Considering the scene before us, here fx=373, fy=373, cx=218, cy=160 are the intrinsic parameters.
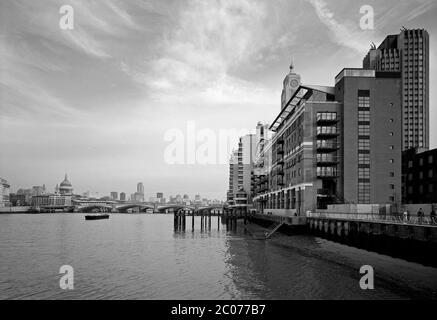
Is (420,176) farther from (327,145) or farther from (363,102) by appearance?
(327,145)

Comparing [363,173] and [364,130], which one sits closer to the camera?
[363,173]

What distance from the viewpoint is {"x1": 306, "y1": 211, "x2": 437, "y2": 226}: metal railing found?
30091mm

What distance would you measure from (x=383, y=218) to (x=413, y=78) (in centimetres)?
14783

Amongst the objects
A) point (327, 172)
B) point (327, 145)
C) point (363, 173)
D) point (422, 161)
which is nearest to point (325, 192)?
point (327, 172)

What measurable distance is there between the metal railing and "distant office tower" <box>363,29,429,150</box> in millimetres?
124771

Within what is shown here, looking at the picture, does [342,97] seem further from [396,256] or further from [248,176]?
[248,176]

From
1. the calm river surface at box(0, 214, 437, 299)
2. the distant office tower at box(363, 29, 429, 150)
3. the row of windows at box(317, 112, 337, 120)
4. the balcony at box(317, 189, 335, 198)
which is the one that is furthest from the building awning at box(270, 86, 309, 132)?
the distant office tower at box(363, 29, 429, 150)

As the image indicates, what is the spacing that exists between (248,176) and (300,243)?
5672 inches

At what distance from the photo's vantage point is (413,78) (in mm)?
162375

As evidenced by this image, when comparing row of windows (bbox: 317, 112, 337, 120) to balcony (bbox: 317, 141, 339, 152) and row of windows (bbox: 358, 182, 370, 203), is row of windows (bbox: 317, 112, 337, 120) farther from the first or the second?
row of windows (bbox: 358, 182, 370, 203)
